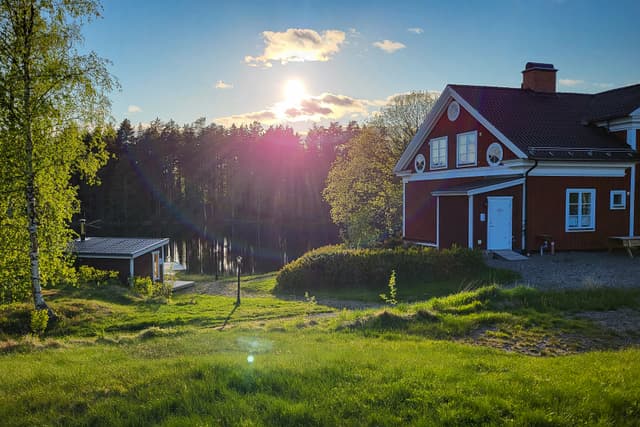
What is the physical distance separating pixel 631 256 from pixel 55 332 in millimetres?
19078

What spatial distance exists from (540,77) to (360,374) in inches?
892

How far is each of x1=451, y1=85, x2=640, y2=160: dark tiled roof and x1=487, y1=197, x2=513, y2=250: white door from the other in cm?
215

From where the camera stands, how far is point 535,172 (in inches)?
704

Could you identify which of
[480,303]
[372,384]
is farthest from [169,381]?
[480,303]

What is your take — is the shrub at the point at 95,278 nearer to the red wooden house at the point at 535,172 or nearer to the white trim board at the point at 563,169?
the red wooden house at the point at 535,172

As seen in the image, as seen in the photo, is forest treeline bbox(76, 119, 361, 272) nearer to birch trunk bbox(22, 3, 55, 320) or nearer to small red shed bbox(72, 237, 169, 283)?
small red shed bbox(72, 237, 169, 283)

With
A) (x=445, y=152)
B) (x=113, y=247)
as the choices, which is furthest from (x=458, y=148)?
(x=113, y=247)

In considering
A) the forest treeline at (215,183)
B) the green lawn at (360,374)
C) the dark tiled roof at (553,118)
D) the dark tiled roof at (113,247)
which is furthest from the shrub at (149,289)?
the forest treeline at (215,183)

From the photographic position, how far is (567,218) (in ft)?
60.1

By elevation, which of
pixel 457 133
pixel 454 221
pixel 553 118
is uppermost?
pixel 553 118

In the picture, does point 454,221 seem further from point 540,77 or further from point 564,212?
point 540,77

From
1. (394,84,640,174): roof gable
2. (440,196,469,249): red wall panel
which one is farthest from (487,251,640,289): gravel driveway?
(394,84,640,174): roof gable

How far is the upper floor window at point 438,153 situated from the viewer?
2206 cm

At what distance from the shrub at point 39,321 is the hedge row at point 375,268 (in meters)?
10.2
